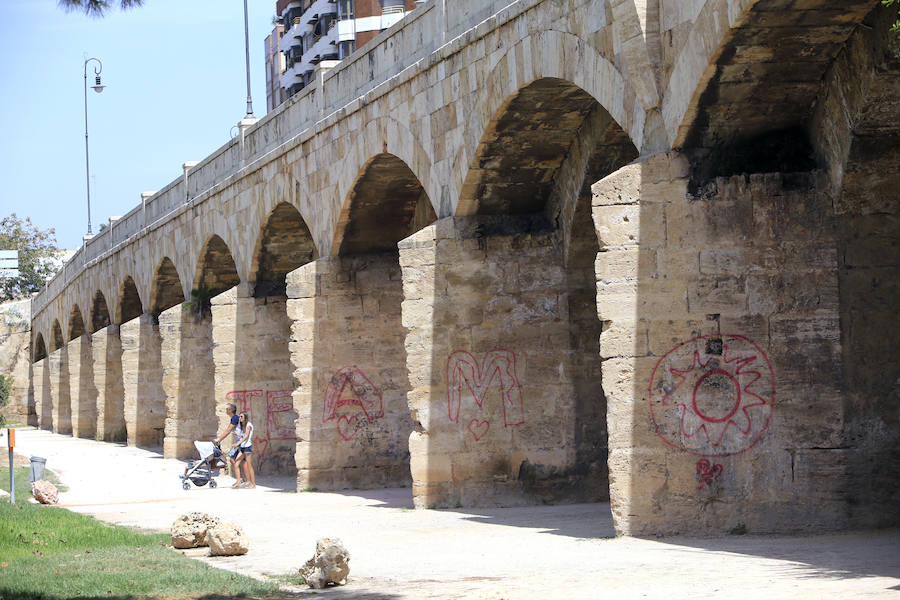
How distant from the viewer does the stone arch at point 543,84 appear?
10.1m

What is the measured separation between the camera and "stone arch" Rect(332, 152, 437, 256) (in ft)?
50.5

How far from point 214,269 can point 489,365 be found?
36.3 ft

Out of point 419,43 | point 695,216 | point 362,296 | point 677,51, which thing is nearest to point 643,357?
point 695,216

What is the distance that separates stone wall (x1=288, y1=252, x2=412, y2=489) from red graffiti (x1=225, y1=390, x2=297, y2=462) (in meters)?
3.31

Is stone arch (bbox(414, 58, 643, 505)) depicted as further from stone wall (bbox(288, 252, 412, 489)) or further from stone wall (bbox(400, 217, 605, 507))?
stone wall (bbox(288, 252, 412, 489))

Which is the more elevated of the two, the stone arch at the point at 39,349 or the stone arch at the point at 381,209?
the stone arch at the point at 381,209

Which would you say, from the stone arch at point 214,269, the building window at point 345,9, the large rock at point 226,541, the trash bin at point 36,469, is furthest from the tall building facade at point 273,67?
the large rock at point 226,541

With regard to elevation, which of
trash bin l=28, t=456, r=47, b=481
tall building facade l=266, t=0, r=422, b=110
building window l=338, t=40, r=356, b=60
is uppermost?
tall building facade l=266, t=0, r=422, b=110

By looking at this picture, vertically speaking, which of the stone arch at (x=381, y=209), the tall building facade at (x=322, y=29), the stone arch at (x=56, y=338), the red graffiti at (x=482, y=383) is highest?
the tall building facade at (x=322, y=29)

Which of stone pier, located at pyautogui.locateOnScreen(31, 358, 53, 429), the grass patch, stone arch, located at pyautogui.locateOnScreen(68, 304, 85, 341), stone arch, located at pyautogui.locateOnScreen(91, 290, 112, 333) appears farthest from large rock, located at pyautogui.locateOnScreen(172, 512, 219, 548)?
stone pier, located at pyautogui.locateOnScreen(31, 358, 53, 429)

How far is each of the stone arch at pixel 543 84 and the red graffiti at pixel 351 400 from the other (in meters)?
4.27

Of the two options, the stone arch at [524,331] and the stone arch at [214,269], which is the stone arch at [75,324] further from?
the stone arch at [524,331]

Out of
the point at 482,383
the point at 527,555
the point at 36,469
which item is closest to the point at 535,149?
the point at 482,383

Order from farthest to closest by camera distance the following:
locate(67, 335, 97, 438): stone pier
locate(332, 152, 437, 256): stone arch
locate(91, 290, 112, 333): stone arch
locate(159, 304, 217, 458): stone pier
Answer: locate(67, 335, 97, 438): stone pier
locate(91, 290, 112, 333): stone arch
locate(159, 304, 217, 458): stone pier
locate(332, 152, 437, 256): stone arch
